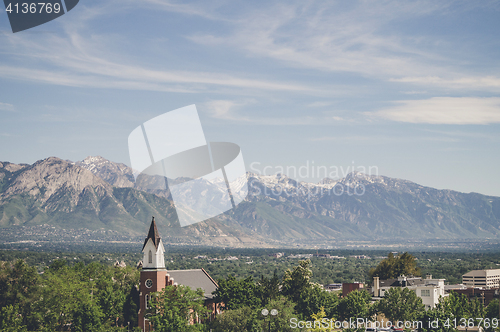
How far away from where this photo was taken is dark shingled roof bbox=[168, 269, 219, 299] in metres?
88.4

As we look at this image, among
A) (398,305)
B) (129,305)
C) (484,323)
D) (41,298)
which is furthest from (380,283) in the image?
(41,298)

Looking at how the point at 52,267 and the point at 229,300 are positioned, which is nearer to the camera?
the point at 229,300

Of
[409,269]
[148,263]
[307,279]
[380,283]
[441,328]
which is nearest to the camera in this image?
[441,328]

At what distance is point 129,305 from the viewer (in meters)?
83.5

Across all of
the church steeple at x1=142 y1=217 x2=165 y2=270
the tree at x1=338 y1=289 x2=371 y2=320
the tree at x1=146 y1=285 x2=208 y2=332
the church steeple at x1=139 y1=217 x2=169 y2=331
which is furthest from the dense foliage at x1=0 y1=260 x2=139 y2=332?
the tree at x1=338 y1=289 x2=371 y2=320

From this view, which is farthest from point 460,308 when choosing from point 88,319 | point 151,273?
point 88,319

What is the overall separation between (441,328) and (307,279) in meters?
28.0

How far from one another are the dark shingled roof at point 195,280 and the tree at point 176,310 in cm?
1051

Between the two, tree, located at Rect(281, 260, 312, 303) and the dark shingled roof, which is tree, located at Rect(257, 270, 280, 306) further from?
tree, located at Rect(281, 260, 312, 303)

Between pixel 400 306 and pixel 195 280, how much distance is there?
32.7m

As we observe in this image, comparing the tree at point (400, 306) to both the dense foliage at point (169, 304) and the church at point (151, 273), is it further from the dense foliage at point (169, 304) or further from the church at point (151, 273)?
the church at point (151, 273)

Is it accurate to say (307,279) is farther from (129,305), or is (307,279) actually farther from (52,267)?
(52,267)

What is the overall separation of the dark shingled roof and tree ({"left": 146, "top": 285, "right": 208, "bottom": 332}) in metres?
10.5

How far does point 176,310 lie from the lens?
233 ft
